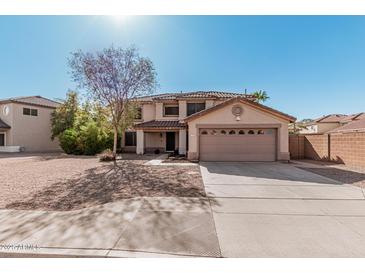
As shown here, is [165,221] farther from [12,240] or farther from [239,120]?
[239,120]

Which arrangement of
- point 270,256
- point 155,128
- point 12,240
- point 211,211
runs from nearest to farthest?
point 270,256 < point 12,240 < point 211,211 < point 155,128

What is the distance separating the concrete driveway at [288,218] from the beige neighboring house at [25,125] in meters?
25.8

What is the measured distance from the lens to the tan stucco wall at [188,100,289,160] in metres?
14.1


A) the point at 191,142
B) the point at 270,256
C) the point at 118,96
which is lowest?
the point at 270,256

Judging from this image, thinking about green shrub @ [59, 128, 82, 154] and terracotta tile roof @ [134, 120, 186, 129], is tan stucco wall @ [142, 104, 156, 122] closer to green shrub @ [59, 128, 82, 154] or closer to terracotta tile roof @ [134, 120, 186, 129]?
terracotta tile roof @ [134, 120, 186, 129]

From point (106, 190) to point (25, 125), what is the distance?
956 inches

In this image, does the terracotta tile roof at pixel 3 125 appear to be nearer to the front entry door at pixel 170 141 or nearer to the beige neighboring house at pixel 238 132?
the front entry door at pixel 170 141

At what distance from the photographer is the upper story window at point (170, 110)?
71.2 ft

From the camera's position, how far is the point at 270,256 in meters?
3.32

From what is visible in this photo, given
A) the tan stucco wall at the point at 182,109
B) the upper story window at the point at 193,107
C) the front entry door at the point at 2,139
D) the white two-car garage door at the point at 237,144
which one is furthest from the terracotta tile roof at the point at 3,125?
the white two-car garage door at the point at 237,144

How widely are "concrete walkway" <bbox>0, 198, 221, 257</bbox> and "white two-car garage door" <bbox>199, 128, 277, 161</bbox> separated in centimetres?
915

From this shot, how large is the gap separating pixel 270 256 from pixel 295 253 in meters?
0.43

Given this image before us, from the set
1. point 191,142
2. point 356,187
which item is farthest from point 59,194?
point 356,187

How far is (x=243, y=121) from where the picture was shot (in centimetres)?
1428
